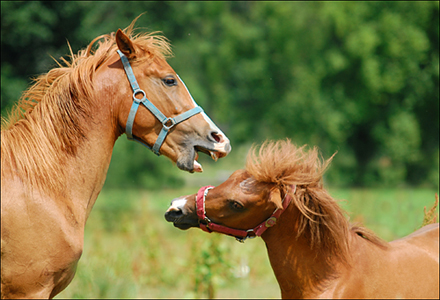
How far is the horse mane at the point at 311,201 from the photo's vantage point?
349 cm

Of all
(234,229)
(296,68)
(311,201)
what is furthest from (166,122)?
(296,68)

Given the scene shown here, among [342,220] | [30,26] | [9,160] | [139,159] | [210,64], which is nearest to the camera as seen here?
[9,160]

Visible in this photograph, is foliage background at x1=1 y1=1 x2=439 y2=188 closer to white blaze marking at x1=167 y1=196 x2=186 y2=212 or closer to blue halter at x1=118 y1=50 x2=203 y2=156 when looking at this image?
white blaze marking at x1=167 y1=196 x2=186 y2=212

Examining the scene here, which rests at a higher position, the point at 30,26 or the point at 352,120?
the point at 30,26

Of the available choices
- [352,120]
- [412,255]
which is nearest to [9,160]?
[412,255]

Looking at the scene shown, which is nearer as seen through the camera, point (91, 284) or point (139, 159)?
point (91, 284)

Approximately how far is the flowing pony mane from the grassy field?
2471 mm

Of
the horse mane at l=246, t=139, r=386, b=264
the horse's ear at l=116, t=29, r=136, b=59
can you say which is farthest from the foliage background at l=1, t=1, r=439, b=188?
the horse mane at l=246, t=139, r=386, b=264

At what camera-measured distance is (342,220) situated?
3539 millimetres

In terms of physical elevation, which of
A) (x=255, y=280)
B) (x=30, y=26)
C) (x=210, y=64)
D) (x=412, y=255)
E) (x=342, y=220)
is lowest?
(x=210, y=64)

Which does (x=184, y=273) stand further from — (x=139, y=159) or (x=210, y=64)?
(x=210, y=64)

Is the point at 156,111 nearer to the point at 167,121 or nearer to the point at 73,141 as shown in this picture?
the point at 167,121

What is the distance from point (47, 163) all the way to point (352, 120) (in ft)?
76.6

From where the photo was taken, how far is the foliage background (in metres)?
8.47
